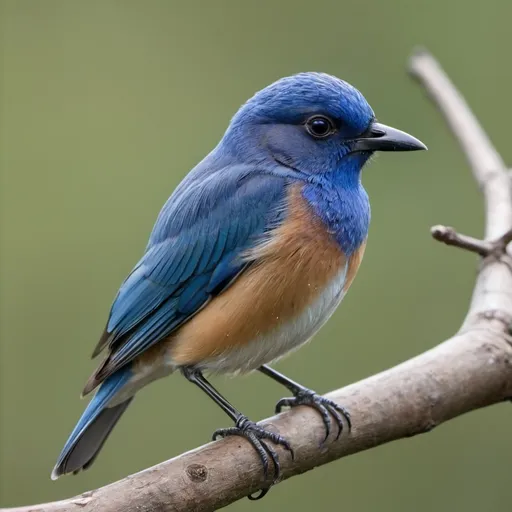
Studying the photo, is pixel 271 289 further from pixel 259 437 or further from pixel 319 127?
pixel 319 127

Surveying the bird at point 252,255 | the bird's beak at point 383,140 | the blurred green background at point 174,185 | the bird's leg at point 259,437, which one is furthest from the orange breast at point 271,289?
the blurred green background at point 174,185

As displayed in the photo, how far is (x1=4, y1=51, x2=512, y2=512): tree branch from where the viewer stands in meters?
3.97

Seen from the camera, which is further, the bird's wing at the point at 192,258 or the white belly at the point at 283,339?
the bird's wing at the point at 192,258

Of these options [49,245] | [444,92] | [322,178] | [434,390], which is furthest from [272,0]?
[434,390]

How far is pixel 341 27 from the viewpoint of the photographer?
8508 millimetres

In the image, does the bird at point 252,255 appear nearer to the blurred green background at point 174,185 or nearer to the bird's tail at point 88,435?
the bird's tail at point 88,435

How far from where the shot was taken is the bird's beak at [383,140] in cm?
493

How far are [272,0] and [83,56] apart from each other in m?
1.55

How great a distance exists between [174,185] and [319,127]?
10.1ft

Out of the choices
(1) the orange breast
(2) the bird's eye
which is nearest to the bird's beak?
(2) the bird's eye

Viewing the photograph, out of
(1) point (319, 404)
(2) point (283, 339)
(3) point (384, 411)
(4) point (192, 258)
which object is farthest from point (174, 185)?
(3) point (384, 411)

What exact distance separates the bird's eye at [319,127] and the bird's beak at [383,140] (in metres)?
0.13

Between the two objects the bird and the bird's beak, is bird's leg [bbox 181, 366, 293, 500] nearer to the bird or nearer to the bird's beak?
the bird

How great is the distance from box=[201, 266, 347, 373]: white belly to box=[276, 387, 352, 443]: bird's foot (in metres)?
0.21
